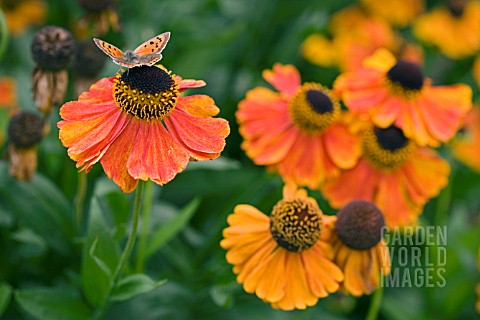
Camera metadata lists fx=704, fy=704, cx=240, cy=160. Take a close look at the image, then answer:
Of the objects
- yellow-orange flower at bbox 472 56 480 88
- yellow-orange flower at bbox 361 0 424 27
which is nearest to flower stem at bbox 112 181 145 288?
yellow-orange flower at bbox 472 56 480 88

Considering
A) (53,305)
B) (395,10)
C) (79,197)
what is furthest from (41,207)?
(395,10)

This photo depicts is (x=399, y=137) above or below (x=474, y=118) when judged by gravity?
above

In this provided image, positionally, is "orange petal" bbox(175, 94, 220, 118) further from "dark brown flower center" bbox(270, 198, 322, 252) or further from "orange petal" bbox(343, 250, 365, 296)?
"orange petal" bbox(343, 250, 365, 296)

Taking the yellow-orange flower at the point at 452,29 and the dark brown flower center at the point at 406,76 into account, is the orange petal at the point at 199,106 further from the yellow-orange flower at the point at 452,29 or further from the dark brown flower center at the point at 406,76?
the yellow-orange flower at the point at 452,29

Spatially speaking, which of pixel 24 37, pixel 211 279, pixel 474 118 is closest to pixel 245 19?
pixel 24 37

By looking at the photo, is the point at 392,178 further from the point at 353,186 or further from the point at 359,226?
the point at 359,226

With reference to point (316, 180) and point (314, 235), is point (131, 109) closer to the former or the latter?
point (314, 235)
